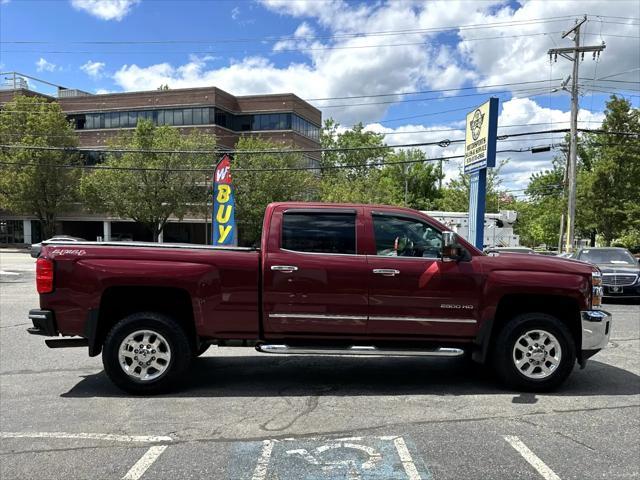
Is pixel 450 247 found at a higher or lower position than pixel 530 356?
higher

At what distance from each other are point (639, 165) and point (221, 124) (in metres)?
37.0

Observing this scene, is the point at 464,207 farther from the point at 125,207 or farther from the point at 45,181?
the point at 45,181

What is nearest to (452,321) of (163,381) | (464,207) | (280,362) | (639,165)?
(280,362)

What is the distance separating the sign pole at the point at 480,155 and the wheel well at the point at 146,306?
7400mm

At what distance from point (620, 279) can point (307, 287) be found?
11.4 meters

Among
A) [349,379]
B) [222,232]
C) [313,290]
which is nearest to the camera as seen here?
[313,290]

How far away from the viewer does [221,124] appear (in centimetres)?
5266

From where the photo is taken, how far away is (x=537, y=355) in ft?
18.1

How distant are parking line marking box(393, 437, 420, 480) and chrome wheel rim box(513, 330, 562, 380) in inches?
77.7

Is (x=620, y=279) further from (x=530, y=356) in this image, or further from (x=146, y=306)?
(x=146, y=306)

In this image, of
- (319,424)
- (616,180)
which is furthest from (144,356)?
(616,180)

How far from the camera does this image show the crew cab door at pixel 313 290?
17.6ft

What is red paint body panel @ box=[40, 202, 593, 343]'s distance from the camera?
5.31m

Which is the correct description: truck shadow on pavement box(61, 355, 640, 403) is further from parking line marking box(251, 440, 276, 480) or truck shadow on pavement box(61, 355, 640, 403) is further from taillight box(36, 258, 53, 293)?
parking line marking box(251, 440, 276, 480)
